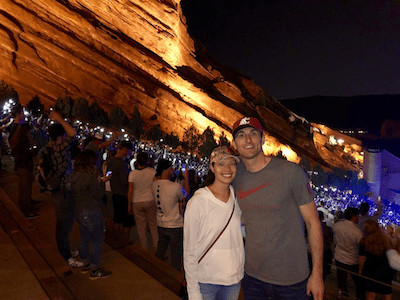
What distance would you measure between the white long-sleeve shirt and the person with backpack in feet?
8.32

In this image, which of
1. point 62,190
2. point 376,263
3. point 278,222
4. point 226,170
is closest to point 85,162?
point 62,190

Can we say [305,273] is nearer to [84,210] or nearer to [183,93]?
[84,210]

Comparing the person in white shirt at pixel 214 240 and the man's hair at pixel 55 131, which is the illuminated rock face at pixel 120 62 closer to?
the man's hair at pixel 55 131

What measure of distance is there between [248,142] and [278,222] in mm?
641

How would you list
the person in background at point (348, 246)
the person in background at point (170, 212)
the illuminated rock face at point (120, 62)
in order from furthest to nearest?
the illuminated rock face at point (120, 62) < the person in background at point (348, 246) < the person in background at point (170, 212)

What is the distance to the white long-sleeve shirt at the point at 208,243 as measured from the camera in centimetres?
227

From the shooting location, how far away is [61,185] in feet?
14.1

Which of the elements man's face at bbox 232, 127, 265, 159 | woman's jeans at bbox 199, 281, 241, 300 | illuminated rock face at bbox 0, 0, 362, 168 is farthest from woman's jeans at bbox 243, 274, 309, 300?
illuminated rock face at bbox 0, 0, 362, 168

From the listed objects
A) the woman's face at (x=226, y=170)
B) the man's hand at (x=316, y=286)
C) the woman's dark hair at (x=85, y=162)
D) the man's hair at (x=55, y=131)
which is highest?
the man's hair at (x=55, y=131)

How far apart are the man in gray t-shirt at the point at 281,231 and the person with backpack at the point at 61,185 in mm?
2825

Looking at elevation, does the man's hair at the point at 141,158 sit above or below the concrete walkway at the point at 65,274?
above

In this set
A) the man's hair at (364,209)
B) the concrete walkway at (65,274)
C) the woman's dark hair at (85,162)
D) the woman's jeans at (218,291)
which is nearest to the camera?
the woman's jeans at (218,291)

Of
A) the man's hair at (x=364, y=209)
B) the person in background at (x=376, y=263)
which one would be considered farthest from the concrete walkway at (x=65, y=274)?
the man's hair at (x=364, y=209)

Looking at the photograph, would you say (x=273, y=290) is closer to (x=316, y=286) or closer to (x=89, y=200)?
(x=316, y=286)
